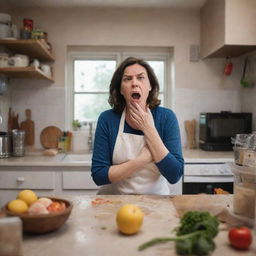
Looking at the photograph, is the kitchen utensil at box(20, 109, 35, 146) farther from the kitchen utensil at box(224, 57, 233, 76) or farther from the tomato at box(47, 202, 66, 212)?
the tomato at box(47, 202, 66, 212)

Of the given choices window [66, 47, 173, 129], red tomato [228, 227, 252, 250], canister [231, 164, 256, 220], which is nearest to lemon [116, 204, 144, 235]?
red tomato [228, 227, 252, 250]

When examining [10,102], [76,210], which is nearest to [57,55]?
[10,102]

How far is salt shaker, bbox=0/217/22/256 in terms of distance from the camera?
2.57 feet

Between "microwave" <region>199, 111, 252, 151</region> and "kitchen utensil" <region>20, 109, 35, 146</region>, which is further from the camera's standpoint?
"kitchen utensil" <region>20, 109, 35, 146</region>

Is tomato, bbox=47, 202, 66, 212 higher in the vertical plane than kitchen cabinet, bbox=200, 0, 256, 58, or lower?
lower

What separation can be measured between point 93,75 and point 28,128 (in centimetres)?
90

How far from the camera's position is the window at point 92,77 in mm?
3422

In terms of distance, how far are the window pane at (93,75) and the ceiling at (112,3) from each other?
0.60 metres

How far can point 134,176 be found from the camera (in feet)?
5.15

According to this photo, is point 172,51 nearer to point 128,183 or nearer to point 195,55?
point 195,55

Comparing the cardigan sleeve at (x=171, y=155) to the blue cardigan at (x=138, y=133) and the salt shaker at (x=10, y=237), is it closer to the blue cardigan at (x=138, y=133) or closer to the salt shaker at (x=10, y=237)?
the blue cardigan at (x=138, y=133)

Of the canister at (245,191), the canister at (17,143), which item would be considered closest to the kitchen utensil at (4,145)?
the canister at (17,143)

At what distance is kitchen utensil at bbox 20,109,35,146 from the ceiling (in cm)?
106

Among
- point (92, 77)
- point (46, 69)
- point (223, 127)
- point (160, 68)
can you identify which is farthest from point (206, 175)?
point (46, 69)
